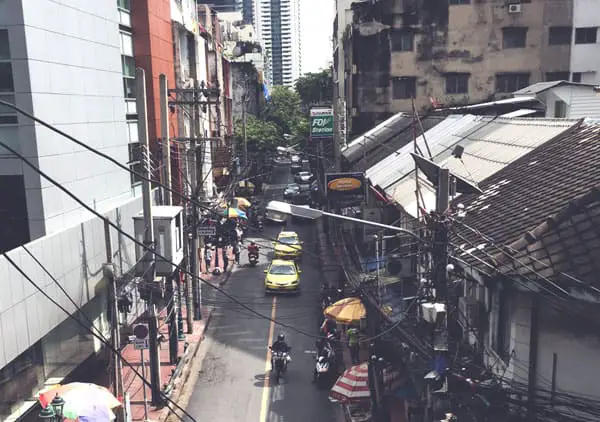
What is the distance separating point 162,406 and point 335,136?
35.9 metres

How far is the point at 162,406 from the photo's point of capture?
1731 centimetres

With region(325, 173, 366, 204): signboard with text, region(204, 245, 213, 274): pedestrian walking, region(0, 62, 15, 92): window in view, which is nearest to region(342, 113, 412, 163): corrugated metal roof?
region(325, 173, 366, 204): signboard with text

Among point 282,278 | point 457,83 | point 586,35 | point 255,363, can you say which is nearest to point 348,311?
point 255,363

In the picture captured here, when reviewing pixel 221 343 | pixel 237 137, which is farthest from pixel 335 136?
pixel 221 343

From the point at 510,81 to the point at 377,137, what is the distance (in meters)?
11.8

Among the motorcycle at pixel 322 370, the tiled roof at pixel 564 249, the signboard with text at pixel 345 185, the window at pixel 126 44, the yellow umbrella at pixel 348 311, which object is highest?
the window at pixel 126 44

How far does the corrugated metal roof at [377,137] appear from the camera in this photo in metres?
29.6

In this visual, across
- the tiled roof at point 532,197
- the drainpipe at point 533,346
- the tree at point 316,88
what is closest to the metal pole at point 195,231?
the tiled roof at point 532,197

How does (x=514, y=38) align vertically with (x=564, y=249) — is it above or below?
above

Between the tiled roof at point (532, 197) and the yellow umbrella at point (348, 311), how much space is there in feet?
22.8

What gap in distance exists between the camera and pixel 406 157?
21.3m

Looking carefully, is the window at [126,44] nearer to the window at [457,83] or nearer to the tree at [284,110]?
the window at [457,83]

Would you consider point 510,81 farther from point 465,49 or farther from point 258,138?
point 258,138

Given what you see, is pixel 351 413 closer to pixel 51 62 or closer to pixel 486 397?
pixel 486 397
